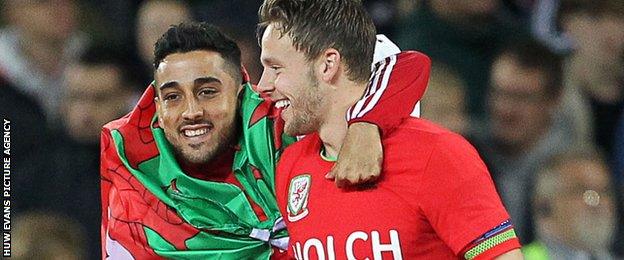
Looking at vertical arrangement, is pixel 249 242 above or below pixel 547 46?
below

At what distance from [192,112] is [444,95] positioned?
4.44ft

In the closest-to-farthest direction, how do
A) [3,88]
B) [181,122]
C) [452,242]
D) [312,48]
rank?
[452,242] → [312,48] → [181,122] → [3,88]

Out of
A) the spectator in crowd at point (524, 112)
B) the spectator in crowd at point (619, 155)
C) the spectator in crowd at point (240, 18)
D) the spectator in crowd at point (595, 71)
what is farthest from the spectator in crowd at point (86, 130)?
the spectator in crowd at point (619, 155)

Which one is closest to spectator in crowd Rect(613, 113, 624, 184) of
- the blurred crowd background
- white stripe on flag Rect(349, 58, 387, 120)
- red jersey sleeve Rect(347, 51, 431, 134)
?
the blurred crowd background

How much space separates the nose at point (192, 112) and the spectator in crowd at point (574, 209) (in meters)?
1.39

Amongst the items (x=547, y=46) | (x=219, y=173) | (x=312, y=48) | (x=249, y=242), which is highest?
(x=547, y=46)

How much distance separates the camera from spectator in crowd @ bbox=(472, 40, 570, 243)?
2.94 meters

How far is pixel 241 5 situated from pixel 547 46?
85 centimetres

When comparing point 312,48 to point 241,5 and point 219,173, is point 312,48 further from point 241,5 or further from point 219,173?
point 241,5

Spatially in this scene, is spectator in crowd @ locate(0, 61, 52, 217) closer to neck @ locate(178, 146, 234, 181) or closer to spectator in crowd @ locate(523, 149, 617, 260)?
neck @ locate(178, 146, 234, 181)

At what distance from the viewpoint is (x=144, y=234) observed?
69.1 inches

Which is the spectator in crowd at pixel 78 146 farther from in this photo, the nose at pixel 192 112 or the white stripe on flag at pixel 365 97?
the white stripe on flag at pixel 365 97

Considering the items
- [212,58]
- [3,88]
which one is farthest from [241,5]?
[212,58]

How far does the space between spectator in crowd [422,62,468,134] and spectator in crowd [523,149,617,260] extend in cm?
29
